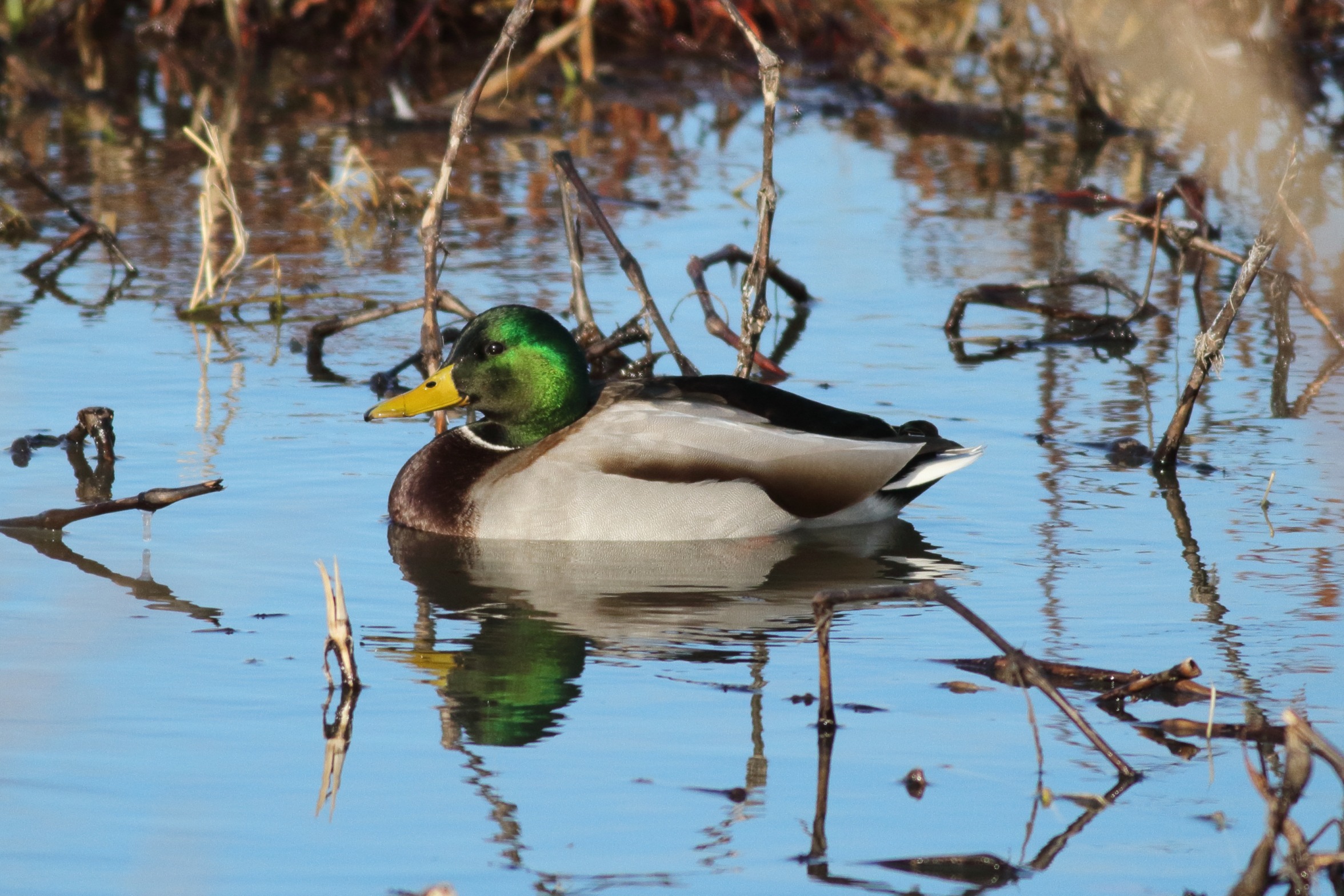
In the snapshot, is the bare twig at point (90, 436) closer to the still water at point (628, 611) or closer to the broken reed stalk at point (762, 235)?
the still water at point (628, 611)

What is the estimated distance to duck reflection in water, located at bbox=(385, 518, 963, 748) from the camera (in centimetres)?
508

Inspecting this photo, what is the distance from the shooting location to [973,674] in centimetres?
515

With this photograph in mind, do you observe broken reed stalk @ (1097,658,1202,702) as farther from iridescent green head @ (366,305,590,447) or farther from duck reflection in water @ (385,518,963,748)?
iridescent green head @ (366,305,590,447)

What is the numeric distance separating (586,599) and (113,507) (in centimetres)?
141

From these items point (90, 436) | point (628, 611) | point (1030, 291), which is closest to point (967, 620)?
point (628, 611)

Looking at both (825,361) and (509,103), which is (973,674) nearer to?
(825,361)

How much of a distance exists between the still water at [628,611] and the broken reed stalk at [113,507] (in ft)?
0.30

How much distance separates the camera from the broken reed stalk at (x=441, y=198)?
6734 mm

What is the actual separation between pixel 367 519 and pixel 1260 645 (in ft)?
9.78

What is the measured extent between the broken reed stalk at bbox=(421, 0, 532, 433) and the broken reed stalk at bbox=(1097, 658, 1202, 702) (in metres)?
3.08

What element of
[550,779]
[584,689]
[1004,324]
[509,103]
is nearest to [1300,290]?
[1004,324]

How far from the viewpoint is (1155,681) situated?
469 centimetres

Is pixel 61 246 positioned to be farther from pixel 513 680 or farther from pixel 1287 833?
pixel 1287 833

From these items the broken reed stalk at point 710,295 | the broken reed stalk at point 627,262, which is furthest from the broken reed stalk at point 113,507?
the broken reed stalk at point 710,295
